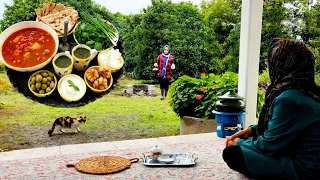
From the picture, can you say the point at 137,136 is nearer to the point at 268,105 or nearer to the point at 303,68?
the point at 268,105

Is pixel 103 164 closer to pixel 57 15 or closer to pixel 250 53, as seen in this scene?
pixel 57 15

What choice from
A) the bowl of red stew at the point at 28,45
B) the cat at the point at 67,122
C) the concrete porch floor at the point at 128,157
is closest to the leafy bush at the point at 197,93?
the concrete porch floor at the point at 128,157

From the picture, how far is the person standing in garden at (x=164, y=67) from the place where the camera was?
375 centimetres

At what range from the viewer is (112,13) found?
11.7 ft

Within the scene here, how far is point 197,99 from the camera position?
3775 mm

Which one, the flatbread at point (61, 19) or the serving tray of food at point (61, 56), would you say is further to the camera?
the flatbread at point (61, 19)

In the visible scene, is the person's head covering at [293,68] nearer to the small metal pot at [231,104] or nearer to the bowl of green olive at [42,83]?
the small metal pot at [231,104]

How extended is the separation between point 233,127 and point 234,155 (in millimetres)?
1319

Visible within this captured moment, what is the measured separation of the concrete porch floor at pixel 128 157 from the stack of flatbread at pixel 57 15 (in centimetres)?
101

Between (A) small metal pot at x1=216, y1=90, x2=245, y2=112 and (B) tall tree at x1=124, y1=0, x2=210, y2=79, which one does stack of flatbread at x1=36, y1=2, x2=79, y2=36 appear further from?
(A) small metal pot at x1=216, y1=90, x2=245, y2=112

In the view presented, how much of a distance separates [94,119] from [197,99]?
3.64 ft

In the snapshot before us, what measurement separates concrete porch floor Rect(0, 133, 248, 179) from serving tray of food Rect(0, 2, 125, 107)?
17.2 inches

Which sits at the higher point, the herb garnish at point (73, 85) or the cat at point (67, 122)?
the herb garnish at point (73, 85)

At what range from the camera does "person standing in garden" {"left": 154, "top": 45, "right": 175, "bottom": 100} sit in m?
3.75
